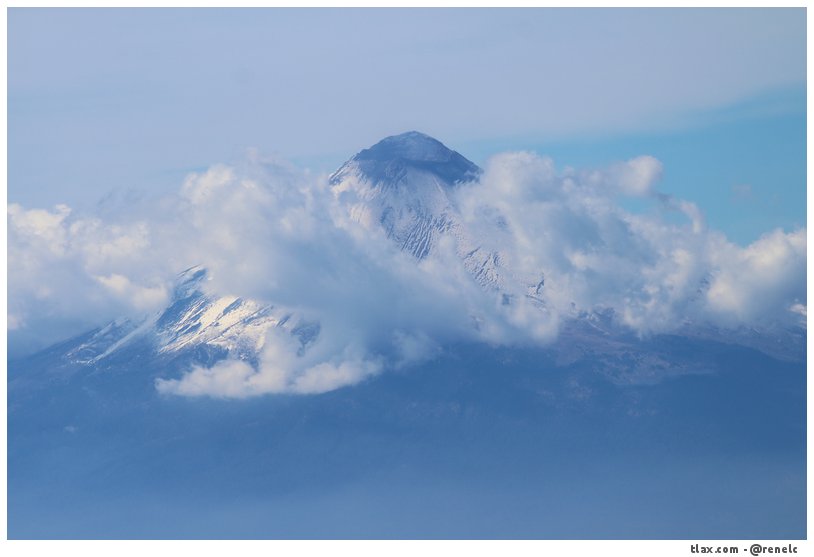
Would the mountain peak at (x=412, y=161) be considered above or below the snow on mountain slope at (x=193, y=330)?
above

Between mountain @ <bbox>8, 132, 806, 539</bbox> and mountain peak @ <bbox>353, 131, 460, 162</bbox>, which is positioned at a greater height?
mountain peak @ <bbox>353, 131, 460, 162</bbox>

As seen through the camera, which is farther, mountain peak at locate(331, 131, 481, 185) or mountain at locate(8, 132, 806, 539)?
mountain peak at locate(331, 131, 481, 185)

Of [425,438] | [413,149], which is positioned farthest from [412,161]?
[425,438]

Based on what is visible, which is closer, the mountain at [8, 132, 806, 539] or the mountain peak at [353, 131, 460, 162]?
the mountain at [8, 132, 806, 539]

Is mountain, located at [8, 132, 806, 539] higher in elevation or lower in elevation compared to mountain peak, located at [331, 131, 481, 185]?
lower

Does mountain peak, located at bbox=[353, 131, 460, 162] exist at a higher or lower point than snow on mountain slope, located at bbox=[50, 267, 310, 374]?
higher

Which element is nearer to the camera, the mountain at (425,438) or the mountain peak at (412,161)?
the mountain at (425,438)

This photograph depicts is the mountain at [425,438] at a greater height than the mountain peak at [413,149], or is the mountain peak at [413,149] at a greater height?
the mountain peak at [413,149]

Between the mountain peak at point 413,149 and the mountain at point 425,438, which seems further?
the mountain peak at point 413,149

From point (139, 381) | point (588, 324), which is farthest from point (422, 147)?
point (139, 381)

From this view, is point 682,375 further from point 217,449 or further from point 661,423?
point 217,449
